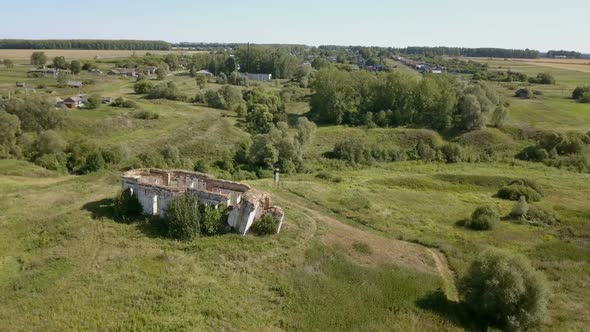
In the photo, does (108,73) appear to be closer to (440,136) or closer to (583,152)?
(440,136)

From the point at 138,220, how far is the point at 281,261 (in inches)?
339

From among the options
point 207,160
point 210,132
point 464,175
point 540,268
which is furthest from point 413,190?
point 210,132

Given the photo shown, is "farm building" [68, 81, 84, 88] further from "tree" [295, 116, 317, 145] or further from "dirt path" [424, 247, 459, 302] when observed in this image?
"dirt path" [424, 247, 459, 302]

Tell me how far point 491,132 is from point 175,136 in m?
41.3

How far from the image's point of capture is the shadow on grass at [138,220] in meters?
24.2

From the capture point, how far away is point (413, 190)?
1619 inches

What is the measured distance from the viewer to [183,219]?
23.6 m

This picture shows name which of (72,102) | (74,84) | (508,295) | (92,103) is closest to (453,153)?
(508,295)

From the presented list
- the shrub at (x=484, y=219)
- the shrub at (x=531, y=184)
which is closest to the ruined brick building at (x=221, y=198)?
the shrub at (x=484, y=219)

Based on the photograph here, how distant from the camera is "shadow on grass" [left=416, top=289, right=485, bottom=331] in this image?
61.1ft

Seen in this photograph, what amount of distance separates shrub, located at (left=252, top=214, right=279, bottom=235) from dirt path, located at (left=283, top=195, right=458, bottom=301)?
2.81 m

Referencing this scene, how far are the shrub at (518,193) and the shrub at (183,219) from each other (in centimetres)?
2798

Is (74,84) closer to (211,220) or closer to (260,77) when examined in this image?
(260,77)

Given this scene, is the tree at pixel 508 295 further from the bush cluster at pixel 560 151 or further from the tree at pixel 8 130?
the tree at pixel 8 130
